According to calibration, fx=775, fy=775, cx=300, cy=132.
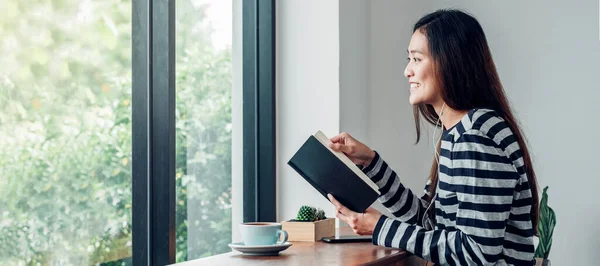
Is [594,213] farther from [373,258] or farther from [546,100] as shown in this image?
[373,258]

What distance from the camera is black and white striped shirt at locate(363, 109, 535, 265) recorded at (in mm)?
1668

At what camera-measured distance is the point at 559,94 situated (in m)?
2.90

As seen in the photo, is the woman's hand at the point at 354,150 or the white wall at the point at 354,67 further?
the white wall at the point at 354,67

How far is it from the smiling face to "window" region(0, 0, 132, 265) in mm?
727

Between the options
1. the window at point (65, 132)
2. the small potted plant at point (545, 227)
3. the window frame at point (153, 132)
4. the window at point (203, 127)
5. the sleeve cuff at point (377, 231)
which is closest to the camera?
the window at point (65, 132)

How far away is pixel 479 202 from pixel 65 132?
0.95m

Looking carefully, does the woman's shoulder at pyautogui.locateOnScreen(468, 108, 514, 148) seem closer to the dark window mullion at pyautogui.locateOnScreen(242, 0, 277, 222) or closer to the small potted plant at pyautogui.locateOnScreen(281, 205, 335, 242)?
the small potted plant at pyautogui.locateOnScreen(281, 205, 335, 242)

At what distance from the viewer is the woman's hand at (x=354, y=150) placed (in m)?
2.09

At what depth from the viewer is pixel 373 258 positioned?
5.61 ft

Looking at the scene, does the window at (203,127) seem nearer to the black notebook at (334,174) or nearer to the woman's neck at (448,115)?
the black notebook at (334,174)

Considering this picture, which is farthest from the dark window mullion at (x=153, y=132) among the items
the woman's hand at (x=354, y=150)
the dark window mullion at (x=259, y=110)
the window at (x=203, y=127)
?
the dark window mullion at (x=259, y=110)

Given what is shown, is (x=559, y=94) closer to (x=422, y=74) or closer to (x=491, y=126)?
(x=422, y=74)

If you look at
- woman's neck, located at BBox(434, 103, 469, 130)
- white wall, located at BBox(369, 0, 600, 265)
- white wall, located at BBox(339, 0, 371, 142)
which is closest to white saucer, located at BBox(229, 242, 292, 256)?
woman's neck, located at BBox(434, 103, 469, 130)

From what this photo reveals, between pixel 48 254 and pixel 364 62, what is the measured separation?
1633 millimetres
